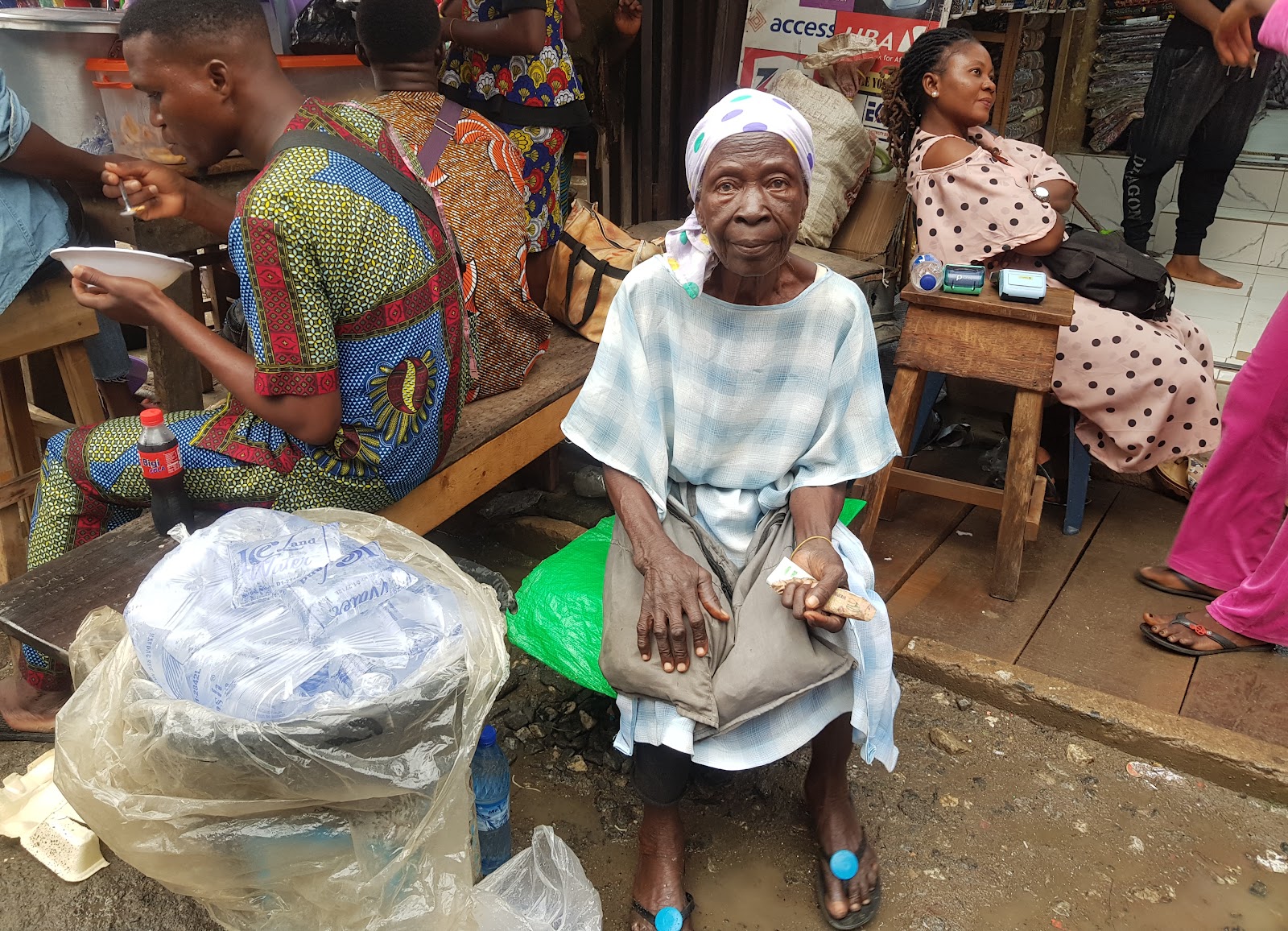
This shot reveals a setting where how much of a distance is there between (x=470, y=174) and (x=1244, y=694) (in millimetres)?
2717

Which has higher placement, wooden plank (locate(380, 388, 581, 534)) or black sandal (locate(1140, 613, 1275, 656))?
wooden plank (locate(380, 388, 581, 534))

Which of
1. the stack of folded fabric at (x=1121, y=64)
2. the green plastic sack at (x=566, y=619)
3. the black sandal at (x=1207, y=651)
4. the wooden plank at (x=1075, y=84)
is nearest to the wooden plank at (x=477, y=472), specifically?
the green plastic sack at (x=566, y=619)

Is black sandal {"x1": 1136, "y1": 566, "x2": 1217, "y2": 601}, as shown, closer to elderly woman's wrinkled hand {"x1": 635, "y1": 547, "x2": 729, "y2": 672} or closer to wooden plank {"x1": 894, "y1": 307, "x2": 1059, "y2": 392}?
wooden plank {"x1": 894, "y1": 307, "x2": 1059, "y2": 392}

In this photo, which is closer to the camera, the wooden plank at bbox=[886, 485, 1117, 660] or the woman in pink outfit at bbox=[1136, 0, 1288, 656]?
the woman in pink outfit at bbox=[1136, 0, 1288, 656]

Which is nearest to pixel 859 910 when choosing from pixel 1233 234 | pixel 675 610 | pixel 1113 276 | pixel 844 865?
pixel 844 865

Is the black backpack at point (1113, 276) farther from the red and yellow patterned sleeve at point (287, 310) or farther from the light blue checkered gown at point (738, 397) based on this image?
the red and yellow patterned sleeve at point (287, 310)

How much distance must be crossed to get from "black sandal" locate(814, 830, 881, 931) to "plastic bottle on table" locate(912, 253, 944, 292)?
65.1 inches

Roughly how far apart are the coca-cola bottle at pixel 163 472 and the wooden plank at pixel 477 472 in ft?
1.58

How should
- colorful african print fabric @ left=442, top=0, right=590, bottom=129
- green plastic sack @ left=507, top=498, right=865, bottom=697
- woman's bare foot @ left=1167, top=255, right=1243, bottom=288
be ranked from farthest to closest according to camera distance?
woman's bare foot @ left=1167, top=255, right=1243, bottom=288
colorful african print fabric @ left=442, top=0, right=590, bottom=129
green plastic sack @ left=507, top=498, right=865, bottom=697

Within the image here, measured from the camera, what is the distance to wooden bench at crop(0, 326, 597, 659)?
6.29 feet

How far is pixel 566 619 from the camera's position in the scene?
88.4 inches

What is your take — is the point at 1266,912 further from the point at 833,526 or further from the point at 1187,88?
the point at 1187,88

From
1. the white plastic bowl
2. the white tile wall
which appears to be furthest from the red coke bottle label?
the white tile wall

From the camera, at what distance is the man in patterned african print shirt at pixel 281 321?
1.92 meters
